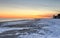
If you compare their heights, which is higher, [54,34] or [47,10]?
[47,10]

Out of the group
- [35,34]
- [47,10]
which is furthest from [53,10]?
[35,34]

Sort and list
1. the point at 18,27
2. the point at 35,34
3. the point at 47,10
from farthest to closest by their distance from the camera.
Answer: the point at 47,10, the point at 18,27, the point at 35,34

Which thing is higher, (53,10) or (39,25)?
(53,10)

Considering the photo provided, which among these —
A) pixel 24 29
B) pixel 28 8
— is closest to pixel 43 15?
pixel 28 8

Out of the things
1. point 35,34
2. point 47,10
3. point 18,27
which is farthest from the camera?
point 47,10

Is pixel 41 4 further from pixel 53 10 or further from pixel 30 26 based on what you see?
pixel 30 26

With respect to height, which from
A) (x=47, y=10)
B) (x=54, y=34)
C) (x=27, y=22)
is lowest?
(x=54, y=34)

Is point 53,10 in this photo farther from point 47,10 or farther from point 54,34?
point 54,34

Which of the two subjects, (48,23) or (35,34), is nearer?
(35,34)

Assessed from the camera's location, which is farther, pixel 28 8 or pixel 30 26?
pixel 28 8
